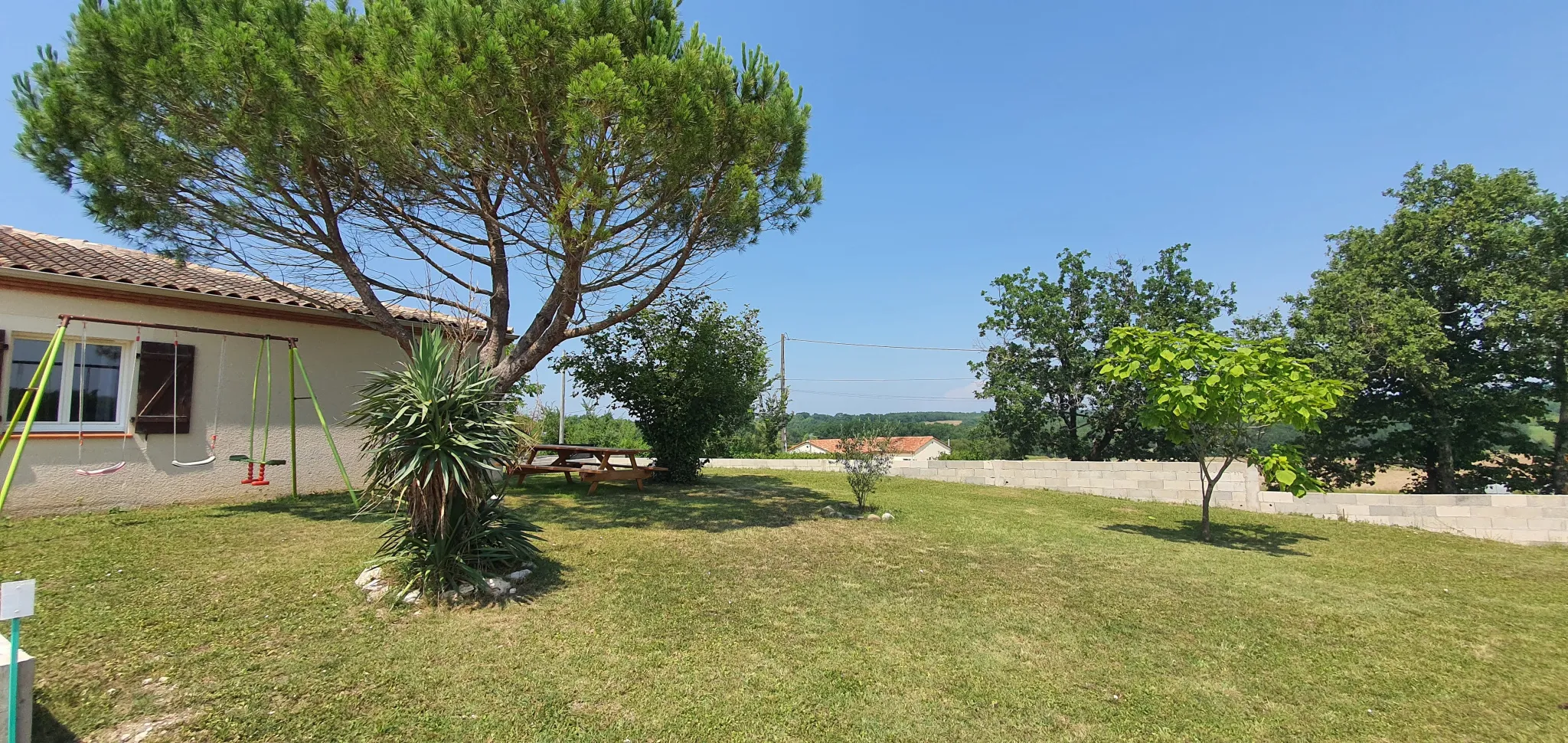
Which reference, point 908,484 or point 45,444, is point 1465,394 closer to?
point 908,484

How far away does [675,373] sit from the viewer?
11.8 metres

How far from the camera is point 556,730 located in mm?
3043

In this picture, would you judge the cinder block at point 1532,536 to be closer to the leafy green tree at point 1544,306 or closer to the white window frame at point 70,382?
the leafy green tree at point 1544,306

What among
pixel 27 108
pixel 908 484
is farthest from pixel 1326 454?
pixel 27 108

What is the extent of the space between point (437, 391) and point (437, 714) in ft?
7.81

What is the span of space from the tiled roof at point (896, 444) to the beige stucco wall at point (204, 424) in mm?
7443

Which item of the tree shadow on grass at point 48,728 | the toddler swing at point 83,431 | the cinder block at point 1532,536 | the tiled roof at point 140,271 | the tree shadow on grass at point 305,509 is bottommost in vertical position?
the cinder block at point 1532,536

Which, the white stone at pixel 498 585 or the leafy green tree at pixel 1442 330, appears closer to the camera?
the white stone at pixel 498 585

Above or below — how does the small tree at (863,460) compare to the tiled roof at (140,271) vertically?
below

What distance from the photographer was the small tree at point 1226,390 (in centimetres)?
763

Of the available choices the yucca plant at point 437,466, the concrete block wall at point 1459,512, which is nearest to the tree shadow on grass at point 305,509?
the yucca plant at point 437,466

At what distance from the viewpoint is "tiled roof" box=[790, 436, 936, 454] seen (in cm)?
1032

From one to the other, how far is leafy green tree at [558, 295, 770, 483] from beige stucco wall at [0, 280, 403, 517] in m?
3.37

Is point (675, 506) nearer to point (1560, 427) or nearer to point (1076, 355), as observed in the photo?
point (1076, 355)
